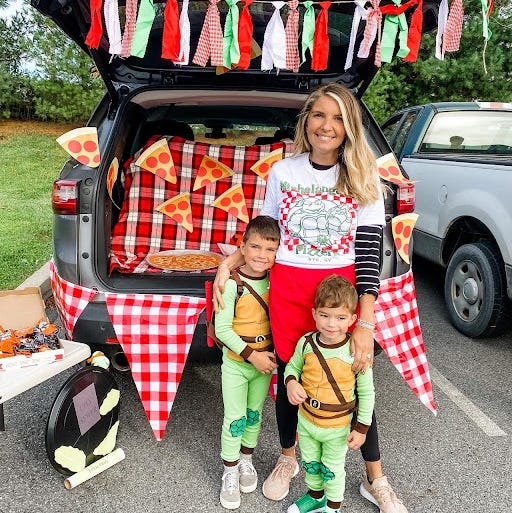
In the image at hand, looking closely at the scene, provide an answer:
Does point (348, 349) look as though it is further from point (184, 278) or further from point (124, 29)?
point (124, 29)

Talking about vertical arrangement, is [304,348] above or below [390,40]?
below

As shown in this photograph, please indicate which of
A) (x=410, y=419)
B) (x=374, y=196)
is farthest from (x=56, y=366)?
(x=410, y=419)

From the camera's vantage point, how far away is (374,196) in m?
2.18

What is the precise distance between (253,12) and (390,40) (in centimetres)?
69

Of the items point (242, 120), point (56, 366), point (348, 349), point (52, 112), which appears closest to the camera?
point (348, 349)

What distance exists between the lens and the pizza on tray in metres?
3.34

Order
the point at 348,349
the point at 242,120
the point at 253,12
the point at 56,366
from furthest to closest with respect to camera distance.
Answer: the point at 242,120
the point at 253,12
the point at 56,366
the point at 348,349

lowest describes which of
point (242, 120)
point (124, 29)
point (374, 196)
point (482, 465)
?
point (482, 465)

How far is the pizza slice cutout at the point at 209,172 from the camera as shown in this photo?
4.09 m

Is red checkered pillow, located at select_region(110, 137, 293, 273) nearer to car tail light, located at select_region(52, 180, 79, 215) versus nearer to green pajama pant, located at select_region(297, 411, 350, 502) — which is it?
car tail light, located at select_region(52, 180, 79, 215)

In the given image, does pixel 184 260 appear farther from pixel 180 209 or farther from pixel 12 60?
pixel 12 60

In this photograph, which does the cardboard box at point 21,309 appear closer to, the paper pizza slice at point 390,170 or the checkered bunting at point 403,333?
the checkered bunting at point 403,333

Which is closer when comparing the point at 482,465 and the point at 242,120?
the point at 482,465

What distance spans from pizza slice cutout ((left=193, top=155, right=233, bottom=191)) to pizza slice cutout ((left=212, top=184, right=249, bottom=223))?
0.13 metres
